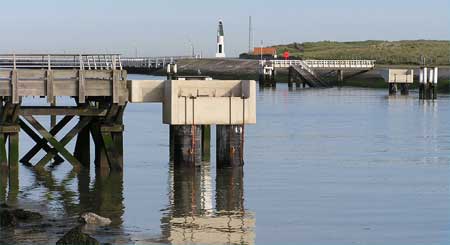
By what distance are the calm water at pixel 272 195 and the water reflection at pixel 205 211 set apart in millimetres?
29

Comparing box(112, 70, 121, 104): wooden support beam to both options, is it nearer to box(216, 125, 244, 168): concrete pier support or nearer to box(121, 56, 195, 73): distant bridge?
box(216, 125, 244, 168): concrete pier support

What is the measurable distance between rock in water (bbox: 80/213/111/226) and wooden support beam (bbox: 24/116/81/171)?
9.02 meters

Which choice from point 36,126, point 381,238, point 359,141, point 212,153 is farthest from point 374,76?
point 381,238

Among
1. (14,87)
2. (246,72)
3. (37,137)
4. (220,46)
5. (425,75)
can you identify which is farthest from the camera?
(220,46)

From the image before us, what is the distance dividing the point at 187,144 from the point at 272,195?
12.3ft

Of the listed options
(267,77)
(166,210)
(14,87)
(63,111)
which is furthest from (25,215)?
(267,77)

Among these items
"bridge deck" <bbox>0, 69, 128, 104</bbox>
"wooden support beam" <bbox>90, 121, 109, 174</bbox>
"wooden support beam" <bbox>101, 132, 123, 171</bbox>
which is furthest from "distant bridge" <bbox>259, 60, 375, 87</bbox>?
"bridge deck" <bbox>0, 69, 128, 104</bbox>

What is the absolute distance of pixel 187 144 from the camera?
35031 mm

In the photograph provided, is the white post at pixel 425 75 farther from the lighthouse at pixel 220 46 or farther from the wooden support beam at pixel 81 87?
the lighthouse at pixel 220 46

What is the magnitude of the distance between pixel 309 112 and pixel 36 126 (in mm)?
43977

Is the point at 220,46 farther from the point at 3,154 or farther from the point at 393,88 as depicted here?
the point at 3,154

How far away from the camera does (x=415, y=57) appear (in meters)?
178

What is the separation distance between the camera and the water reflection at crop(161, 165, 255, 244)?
25594 mm

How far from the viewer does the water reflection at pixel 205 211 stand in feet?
84.0
